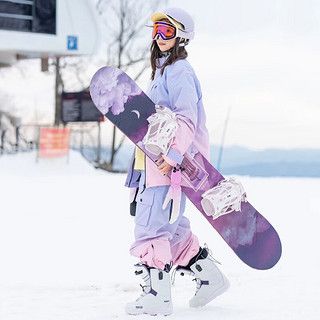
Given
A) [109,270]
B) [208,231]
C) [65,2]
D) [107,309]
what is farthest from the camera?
[65,2]

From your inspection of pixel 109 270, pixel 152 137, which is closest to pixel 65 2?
pixel 109 270

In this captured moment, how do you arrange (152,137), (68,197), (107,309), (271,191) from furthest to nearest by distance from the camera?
(271,191), (68,197), (107,309), (152,137)

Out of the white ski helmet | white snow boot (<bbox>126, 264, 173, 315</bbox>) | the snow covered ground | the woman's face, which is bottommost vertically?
the snow covered ground

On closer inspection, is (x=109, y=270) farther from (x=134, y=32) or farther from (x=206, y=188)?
(x=134, y=32)

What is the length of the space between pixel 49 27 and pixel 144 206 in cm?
1373

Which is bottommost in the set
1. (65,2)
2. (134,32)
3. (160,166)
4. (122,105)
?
(134,32)

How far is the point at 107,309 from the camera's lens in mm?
3281

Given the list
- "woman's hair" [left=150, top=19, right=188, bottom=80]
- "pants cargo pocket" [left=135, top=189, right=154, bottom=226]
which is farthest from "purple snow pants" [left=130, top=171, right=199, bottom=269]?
"woman's hair" [left=150, top=19, right=188, bottom=80]

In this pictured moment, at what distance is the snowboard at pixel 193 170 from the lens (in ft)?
10.1

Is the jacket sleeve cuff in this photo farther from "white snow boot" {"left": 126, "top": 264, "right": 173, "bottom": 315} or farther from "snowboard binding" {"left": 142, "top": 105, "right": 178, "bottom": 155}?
"white snow boot" {"left": 126, "top": 264, "right": 173, "bottom": 315}

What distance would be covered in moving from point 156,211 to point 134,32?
1769 cm

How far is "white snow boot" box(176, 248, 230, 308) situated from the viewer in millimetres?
3279

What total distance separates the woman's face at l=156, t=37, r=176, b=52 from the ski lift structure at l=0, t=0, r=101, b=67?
13.0 meters

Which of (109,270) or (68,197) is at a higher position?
(109,270)
